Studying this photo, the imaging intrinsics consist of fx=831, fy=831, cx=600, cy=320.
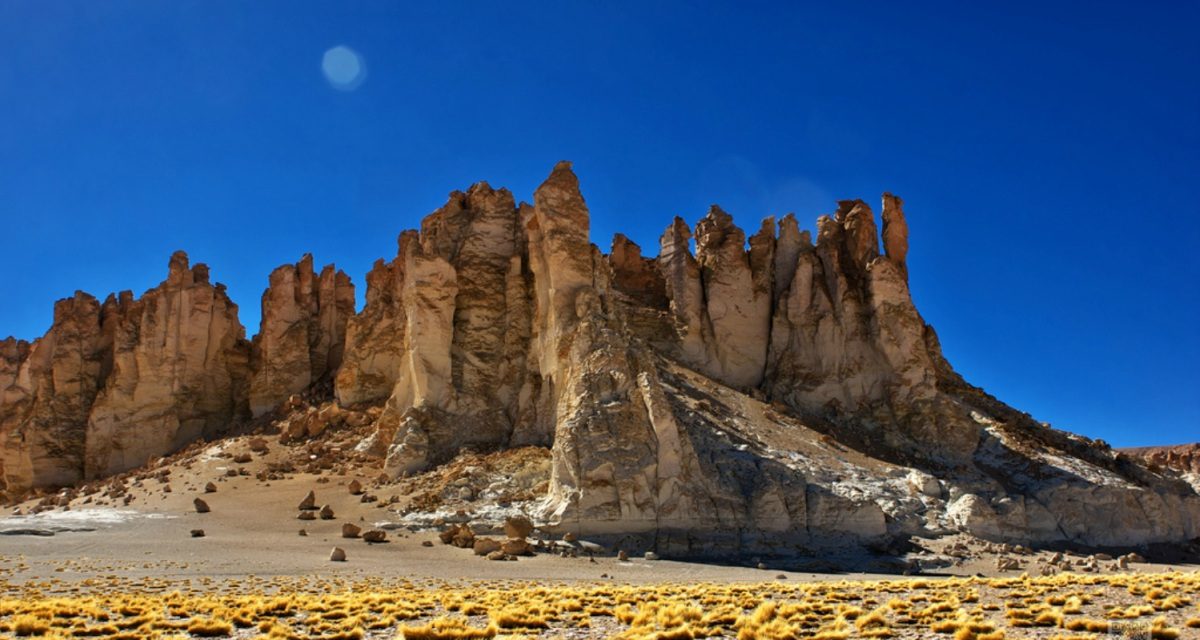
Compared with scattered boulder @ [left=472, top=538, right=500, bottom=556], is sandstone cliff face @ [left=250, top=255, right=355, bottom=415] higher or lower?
higher

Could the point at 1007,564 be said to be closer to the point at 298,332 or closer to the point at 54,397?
the point at 298,332

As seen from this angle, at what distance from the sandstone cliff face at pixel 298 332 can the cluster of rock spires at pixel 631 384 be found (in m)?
0.18

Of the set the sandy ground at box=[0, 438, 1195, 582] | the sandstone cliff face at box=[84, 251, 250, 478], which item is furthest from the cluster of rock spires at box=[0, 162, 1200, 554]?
the sandy ground at box=[0, 438, 1195, 582]

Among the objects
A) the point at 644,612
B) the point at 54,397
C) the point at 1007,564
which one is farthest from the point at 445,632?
the point at 54,397

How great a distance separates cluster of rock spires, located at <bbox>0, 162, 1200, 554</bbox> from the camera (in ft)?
128

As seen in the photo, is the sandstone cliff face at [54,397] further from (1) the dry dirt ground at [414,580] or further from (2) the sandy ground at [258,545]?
(2) the sandy ground at [258,545]

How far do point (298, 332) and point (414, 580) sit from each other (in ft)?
144

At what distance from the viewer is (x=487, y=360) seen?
5347cm

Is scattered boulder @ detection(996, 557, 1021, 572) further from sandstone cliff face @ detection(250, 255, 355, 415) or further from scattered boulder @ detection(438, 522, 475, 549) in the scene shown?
sandstone cliff face @ detection(250, 255, 355, 415)

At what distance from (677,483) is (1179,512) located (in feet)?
108

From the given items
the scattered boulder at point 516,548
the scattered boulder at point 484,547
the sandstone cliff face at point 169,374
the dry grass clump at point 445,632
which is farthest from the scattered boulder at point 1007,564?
the sandstone cliff face at point 169,374

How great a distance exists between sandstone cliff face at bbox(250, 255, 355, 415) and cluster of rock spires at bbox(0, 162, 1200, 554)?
18 cm

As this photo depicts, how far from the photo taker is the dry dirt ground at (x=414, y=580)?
15.4 metres

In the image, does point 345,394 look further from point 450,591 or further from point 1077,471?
point 1077,471
